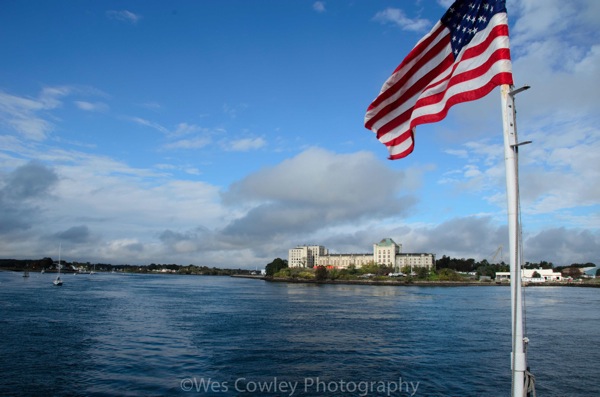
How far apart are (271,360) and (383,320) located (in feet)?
76.3

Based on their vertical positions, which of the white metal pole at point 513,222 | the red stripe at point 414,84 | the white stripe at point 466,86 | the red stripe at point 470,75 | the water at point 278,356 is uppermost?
the red stripe at point 414,84

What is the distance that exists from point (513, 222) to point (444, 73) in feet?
11.3

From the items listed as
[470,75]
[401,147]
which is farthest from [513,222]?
[401,147]

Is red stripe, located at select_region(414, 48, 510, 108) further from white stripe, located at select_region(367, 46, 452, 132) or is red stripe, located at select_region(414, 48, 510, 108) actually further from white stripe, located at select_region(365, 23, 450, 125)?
white stripe, located at select_region(365, 23, 450, 125)

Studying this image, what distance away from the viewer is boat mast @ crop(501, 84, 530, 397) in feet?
21.8

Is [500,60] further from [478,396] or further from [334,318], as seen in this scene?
[334,318]

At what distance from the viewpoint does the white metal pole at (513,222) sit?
6.65 m

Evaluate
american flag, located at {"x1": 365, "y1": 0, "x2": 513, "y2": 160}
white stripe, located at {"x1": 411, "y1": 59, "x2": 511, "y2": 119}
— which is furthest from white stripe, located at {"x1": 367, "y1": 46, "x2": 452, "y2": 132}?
white stripe, located at {"x1": 411, "y1": 59, "x2": 511, "y2": 119}

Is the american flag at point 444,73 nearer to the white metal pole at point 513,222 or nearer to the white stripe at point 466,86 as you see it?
the white stripe at point 466,86

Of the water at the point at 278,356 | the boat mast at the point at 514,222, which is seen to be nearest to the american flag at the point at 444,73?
the boat mast at the point at 514,222

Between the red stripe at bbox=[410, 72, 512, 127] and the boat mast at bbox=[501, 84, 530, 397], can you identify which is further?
the red stripe at bbox=[410, 72, 512, 127]

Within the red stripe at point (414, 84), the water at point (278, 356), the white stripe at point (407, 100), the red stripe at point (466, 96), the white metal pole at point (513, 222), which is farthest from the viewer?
the water at point (278, 356)

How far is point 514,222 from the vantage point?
6.77 meters

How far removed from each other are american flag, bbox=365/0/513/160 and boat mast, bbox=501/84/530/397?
44 centimetres
